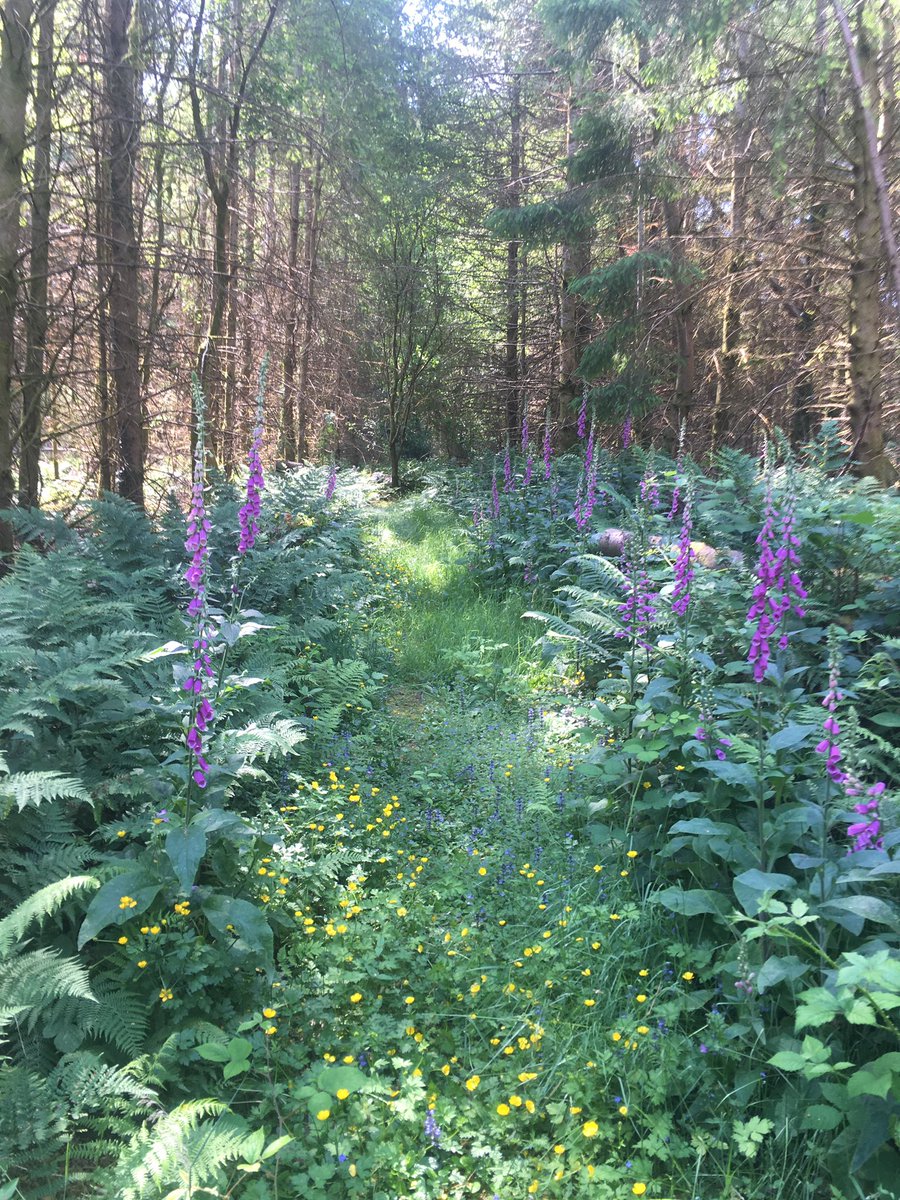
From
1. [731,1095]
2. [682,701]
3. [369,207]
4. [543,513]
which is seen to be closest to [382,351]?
[369,207]

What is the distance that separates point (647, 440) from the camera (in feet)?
44.0

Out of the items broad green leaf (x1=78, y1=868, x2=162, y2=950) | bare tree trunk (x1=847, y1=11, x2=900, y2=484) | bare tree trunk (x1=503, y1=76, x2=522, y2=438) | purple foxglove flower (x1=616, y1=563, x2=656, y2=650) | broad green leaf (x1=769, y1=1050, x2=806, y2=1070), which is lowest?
broad green leaf (x1=769, y1=1050, x2=806, y2=1070)

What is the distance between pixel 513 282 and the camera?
14594 mm

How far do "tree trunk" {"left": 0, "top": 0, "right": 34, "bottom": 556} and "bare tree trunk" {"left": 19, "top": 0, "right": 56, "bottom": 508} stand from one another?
16 cm

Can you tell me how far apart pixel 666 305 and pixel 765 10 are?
4408mm

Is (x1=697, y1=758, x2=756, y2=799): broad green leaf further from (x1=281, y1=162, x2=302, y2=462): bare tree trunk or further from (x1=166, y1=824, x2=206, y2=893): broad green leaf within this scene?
(x1=281, y1=162, x2=302, y2=462): bare tree trunk

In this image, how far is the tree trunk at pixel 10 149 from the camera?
14.9ft

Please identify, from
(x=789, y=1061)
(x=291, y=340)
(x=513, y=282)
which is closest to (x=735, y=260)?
(x=513, y=282)

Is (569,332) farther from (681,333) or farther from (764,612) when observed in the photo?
(764,612)

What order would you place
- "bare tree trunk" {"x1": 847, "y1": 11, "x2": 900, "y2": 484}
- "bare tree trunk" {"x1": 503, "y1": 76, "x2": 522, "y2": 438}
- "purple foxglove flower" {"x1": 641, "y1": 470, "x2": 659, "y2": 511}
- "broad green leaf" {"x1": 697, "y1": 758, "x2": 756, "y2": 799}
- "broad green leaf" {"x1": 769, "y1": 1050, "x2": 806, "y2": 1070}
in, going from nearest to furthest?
1. "broad green leaf" {"x1": 769, "y1": 1050, "x2": 806, "y2": 1070}
2. "broad green leaf" {"x1": 697, "y1": 758, "x2": 756, "y2": 799}
3. "purple foxglove flower" {"x1": 641, "y1": 470, "x2": 659, "y2": 511}
4. "bare tree trunk" {"x1": 847, "y1": 11, "x2": 900, "y2": 484}
5. "bare tree trunk" {"x1": 503, "y1": 76, "x2": 522, "y2": 438}

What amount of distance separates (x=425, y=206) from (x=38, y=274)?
434 inches

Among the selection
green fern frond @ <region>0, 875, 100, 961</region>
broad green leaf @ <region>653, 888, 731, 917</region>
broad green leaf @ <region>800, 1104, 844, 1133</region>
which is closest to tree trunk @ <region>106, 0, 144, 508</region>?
green fern frond @ <region>0, 875, 100, 961</region>

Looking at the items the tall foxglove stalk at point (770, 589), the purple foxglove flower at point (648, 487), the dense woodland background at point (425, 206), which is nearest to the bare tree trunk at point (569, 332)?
the dense woodland background at point (425, 206)

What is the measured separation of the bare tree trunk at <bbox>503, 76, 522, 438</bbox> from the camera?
1418 centimetres
